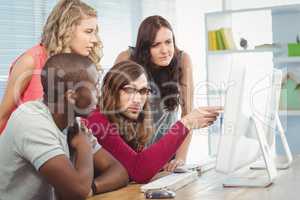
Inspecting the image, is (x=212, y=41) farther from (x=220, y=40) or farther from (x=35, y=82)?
(x=35, y=82)

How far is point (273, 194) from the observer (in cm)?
159

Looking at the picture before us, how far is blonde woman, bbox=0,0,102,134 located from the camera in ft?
7.02

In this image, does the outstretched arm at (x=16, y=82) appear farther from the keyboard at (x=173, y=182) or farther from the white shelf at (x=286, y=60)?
the white shelf at (x=286, y=60)

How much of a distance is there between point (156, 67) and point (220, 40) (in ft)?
6.22

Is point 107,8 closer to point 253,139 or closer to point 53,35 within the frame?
point 53,35

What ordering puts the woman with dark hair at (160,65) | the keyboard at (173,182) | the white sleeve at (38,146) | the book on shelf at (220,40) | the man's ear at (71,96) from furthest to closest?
the book on shelf at (220,40) < the woman with dark hair at (160,65) < the keyboard at (173,182) < the man's ear at (71,96) < the white sleeve at (38,146)

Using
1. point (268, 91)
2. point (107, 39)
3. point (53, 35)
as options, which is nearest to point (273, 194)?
point (268, 91)

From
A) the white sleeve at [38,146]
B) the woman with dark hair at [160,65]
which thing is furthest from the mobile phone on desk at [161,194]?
the woman with dark hair at [160,65]

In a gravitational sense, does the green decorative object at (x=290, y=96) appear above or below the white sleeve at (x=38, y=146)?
below

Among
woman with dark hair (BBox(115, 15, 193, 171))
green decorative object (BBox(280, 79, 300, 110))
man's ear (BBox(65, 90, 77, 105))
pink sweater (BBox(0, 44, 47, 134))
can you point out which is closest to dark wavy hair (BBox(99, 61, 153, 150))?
pink sweater (BBox(0, 44, 47, 134))

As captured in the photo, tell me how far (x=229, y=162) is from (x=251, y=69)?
33cm

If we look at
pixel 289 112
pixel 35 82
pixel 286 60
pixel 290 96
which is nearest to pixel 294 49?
pixel 286 60

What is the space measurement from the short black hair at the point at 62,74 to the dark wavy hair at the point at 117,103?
54 centimetres

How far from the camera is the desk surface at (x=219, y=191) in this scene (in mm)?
1574
